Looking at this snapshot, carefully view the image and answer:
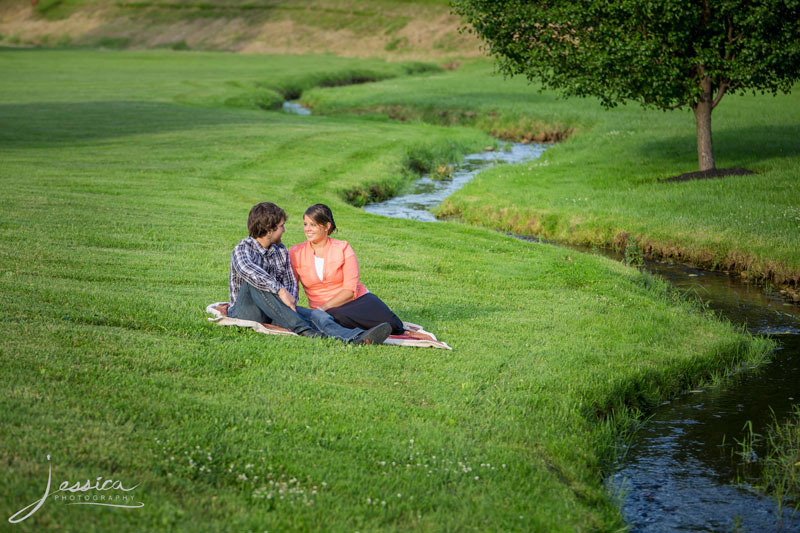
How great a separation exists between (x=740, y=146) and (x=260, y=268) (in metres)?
24.8

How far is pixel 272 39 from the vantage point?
118 meters

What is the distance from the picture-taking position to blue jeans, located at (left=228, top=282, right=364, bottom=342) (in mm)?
10438

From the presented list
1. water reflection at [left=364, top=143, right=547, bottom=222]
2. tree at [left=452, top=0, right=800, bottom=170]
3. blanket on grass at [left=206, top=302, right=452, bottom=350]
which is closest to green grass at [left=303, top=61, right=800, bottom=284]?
water reflection at [left=364, top=143, right=547, bottom=222]

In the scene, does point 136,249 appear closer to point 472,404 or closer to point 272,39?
point 472,404

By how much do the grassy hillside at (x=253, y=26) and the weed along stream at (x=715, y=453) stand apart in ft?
304

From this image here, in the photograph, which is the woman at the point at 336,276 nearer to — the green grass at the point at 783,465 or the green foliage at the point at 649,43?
the green grass at the point at 783,465

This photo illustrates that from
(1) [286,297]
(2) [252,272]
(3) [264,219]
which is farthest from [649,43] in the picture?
(2) [252,272]

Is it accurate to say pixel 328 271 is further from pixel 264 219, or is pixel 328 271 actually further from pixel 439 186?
pixel 439 186

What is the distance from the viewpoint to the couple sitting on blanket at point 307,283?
1025 cm

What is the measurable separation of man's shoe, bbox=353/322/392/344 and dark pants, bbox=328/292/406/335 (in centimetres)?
26

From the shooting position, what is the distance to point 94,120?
3791 cm

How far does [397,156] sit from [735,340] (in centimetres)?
2211

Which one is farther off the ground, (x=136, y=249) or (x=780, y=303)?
(x=136, y=249)

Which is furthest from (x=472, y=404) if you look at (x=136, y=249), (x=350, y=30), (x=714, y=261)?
(x=350, y=30)
